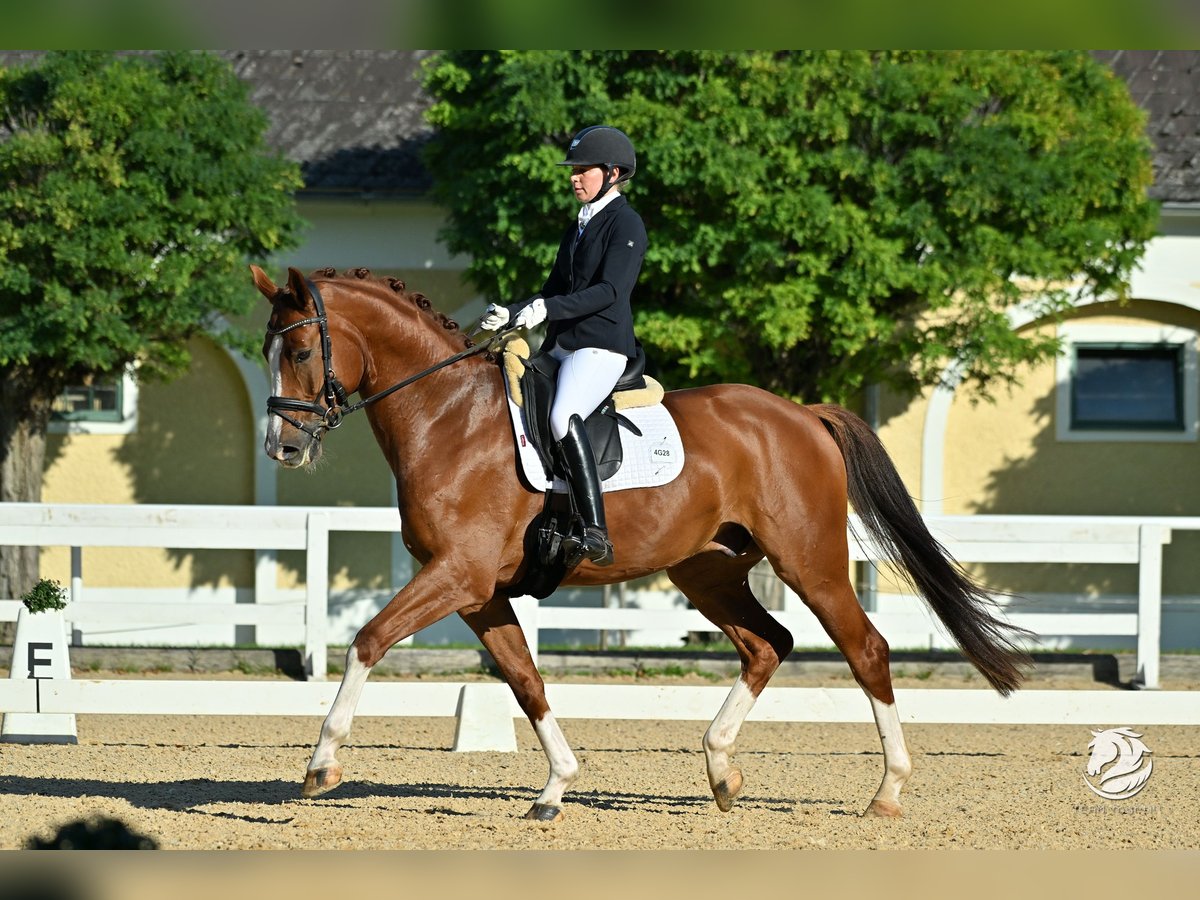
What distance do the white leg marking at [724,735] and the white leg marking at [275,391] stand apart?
2.21 meters

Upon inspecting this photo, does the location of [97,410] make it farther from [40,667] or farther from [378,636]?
[378,636]

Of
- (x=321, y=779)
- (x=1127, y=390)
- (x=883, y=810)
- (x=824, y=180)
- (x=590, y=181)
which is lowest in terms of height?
(x=883, y=810)

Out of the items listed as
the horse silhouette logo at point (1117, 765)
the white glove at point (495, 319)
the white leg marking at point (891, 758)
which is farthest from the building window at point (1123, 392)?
the white glove at point (495, 319)

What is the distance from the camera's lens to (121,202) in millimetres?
11648

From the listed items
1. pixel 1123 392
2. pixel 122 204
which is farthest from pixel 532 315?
pixel 1123 392

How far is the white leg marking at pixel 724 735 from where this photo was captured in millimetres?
6102

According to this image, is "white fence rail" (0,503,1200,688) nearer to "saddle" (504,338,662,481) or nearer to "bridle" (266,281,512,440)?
"saddle" (504,338,662,481)

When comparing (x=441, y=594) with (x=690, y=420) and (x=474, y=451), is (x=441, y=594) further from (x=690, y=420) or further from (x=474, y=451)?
(x=690, y=420)

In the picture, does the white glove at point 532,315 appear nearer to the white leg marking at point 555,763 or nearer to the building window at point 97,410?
the white leg marking at point 555,763

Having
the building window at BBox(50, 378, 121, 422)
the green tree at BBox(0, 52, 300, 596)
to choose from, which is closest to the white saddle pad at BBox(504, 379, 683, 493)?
the green tree at BBox(0, 52, 300, 596)

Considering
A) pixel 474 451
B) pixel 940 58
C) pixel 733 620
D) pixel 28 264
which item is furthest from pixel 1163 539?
pixel 28 264

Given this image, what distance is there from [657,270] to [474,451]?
22.9 ft

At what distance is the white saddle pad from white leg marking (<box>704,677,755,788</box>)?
1046 millimetres

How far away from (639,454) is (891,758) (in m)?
1.71
